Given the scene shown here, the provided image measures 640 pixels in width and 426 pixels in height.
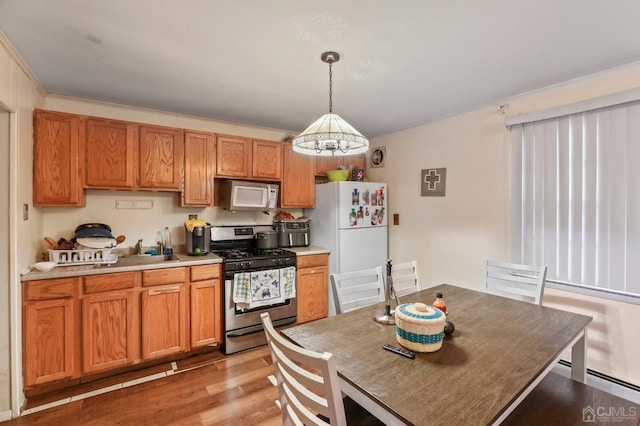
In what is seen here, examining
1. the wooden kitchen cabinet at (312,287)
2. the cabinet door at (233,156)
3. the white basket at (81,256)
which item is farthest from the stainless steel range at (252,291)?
the white basket at (81,256)

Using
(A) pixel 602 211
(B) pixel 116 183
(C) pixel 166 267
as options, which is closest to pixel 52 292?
(C) pixel 166 267

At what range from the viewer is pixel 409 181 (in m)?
3.58

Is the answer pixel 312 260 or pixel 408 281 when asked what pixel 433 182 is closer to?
pixel 408 281

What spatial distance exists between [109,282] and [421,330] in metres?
2.31

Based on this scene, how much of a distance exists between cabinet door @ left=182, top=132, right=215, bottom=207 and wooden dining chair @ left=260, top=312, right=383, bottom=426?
87.3 inches

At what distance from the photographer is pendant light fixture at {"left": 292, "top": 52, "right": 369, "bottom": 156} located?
1562mm

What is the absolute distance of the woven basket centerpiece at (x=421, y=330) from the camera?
122 cm

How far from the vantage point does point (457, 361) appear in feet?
3.83

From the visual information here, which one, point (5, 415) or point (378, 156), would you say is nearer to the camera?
point (5, 415)

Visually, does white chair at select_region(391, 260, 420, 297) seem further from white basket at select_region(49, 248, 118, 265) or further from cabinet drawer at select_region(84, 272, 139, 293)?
white basket at select_region(49, 248, 118, 265)

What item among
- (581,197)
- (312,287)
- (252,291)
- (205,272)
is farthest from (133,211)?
(581,197)

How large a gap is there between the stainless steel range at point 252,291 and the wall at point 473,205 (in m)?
1.52

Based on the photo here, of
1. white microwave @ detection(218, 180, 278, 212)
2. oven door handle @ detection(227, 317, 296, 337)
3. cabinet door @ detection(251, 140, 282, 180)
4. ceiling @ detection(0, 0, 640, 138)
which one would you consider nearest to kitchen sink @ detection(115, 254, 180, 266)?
white microwave @ detection(218, 180, 278, 212)

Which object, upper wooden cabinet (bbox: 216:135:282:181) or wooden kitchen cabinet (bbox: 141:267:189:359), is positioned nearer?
wooden kitchen cabinet (bbox: 141:267:189:359)
